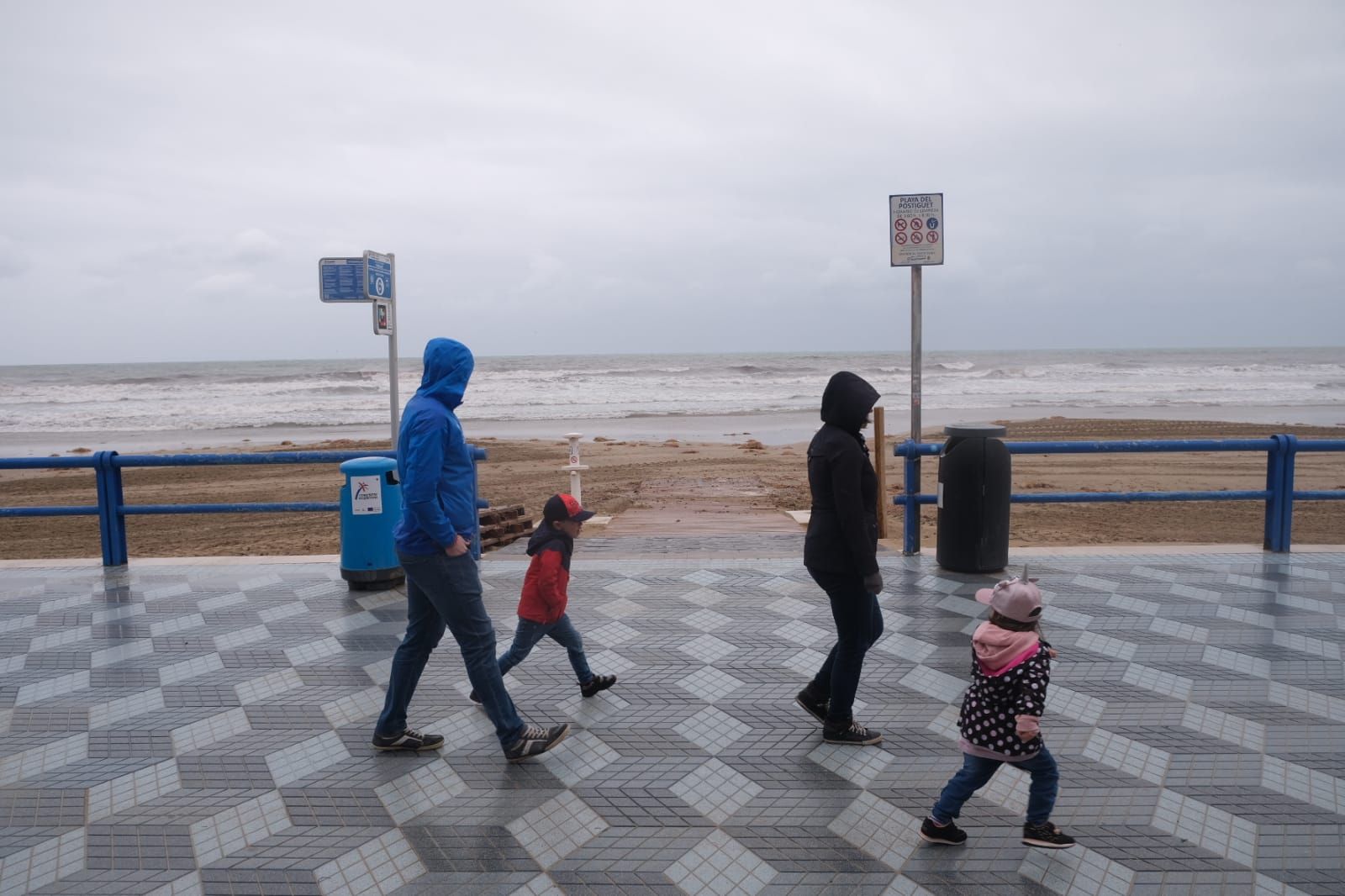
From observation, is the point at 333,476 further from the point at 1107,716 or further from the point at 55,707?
the point at 1107,716

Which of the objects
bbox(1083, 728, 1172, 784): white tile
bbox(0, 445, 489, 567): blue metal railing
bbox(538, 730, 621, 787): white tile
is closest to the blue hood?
bbox(538, 730, 621, 787): white tile

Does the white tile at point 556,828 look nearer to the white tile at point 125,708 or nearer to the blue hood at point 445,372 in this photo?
the blue hood at point 445,372

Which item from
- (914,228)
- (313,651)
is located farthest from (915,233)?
(313,651)

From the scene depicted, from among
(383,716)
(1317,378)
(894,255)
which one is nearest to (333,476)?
(894,255)

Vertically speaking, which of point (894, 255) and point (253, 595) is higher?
point (894, 255)

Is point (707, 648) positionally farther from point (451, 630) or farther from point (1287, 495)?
point (1287, 495)

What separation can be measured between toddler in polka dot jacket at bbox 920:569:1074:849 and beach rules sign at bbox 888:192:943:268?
4858 mm

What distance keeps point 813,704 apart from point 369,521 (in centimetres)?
394

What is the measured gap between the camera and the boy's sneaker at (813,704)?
181 inches

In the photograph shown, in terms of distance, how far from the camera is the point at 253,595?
7184 millimetres

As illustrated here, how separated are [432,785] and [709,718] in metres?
1.37

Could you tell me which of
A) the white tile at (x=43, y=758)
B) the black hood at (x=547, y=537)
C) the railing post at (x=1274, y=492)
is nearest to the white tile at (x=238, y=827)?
the white tile at (x=43, y=758)

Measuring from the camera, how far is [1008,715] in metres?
3.36

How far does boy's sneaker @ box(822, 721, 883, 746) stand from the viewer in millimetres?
4363
